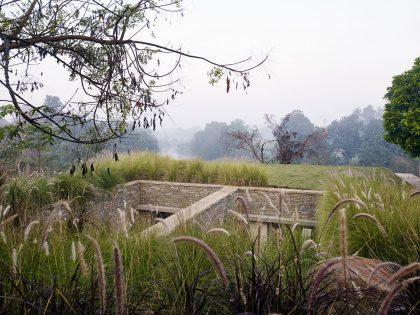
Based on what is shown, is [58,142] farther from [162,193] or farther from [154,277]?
[162,193]

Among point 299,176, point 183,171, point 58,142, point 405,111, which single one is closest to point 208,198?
point 183,171

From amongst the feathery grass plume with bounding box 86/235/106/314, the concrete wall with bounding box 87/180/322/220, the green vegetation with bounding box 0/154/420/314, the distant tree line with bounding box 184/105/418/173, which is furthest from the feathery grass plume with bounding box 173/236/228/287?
the distant tree line with bounding box 184/105/418/173

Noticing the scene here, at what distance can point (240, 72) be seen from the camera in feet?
9.87

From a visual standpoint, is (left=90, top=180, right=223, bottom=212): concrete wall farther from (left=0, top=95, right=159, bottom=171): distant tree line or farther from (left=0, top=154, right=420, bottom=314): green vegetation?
(left=0, top=154, right=420, bottom=314): green vegetation

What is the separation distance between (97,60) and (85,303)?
2.52 metres

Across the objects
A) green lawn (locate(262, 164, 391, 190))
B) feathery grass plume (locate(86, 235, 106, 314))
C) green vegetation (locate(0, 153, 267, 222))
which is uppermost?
feathery grass plume (locate(86, 235, 106, 314))

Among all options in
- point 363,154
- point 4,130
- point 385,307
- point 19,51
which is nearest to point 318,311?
point 385,307

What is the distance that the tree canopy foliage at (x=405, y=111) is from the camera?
27.8ft

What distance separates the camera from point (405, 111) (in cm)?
880

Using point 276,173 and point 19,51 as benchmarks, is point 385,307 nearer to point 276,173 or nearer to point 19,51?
point 19,51

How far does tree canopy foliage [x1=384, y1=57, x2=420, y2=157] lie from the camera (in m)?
8.47

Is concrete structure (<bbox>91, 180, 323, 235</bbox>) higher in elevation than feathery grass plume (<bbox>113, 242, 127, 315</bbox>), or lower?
lower

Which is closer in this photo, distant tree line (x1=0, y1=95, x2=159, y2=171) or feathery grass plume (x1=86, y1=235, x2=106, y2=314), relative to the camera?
feathery grass plume (x1=86, y1=235, x2=106, y2=314)

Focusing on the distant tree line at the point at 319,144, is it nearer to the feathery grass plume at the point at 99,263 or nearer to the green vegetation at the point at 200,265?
the green vegetation at the point at 200,265
